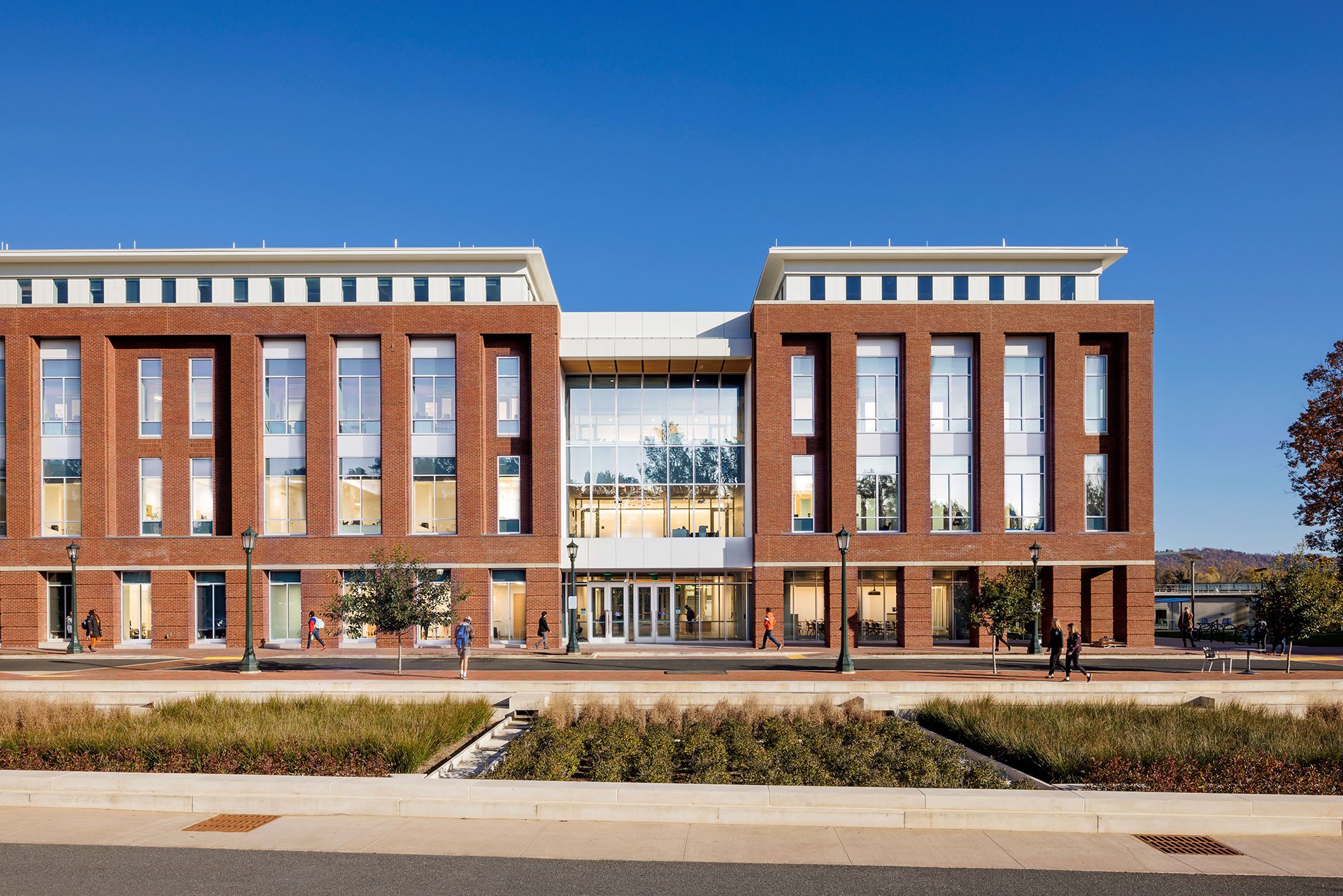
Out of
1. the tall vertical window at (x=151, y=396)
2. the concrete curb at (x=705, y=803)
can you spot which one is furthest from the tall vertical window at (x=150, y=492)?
the concrete curb at (x=705, y=803)

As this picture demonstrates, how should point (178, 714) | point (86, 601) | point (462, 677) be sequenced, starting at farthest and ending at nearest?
point (86, 601) → point (462, 677) → point (178, 714)

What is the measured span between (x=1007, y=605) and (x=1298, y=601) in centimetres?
843

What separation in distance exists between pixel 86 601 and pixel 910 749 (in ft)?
114

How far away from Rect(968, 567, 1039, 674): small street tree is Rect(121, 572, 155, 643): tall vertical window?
32436mm

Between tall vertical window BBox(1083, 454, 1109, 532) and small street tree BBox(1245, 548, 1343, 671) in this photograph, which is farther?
tall vertical window BBox(1083, 454, 1109, 532)

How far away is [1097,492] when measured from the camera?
1505 inches

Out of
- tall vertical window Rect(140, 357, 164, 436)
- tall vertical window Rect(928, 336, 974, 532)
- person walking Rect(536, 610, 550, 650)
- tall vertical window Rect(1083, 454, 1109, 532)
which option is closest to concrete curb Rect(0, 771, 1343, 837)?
person walking Rect(536, 610, 550, 650)

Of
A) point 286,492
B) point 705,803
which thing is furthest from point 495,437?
point 705,803

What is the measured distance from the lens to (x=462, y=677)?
24.9 meters

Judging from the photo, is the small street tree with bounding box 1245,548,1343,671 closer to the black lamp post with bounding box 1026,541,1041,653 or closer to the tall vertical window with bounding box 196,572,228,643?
the black lamp post with bounding box 1026,541,1041,653

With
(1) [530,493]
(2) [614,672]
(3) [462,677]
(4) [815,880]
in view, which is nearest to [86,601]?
(1) [530,493]

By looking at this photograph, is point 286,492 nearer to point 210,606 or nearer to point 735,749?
point 210,606

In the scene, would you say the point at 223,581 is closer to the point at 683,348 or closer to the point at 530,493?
the point at 530,493

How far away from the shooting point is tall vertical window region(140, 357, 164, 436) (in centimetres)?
3822
